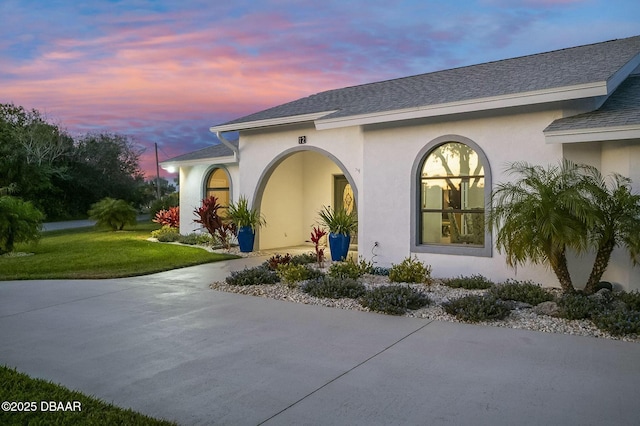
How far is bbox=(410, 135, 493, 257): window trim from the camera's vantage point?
859 centimetres

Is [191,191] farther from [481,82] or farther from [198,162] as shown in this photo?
[481,82]

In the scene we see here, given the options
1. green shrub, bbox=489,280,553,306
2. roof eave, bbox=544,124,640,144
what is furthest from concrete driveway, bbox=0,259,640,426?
roof eave, bbox=544,124,640,144

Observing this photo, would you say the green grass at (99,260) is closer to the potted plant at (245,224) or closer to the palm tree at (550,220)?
the potted plant at (245,224)

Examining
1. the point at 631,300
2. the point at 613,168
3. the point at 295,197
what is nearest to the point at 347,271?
the point at 631,300

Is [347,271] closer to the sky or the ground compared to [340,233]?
closer to the ground

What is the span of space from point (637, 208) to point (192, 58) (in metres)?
13.0

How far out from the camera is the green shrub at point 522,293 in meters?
6.91

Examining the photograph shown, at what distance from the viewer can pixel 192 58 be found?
15.2 meters

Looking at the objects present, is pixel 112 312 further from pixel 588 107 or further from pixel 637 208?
pixel 588 107

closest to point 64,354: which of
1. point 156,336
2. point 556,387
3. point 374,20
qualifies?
point 156,336

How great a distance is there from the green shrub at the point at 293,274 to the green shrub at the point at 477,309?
284 cm

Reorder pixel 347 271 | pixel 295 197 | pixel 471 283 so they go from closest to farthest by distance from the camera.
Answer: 1. pixel 471 283
2. pixel 347 271
3. pixel 295 197

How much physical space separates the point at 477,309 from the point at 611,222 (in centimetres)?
232

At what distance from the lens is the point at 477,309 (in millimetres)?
6188
